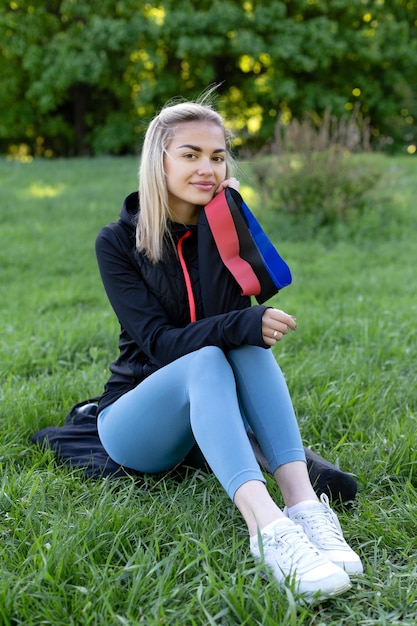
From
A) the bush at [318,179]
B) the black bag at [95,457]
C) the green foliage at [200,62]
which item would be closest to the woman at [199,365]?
the black bag at [95,457]

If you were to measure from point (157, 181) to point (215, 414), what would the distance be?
0.89 meters

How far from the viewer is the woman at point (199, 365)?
190cm

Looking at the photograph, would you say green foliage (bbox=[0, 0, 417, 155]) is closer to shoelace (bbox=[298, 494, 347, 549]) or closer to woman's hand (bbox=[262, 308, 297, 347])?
woman's hand (bbox=[262, 308, 297, 347])

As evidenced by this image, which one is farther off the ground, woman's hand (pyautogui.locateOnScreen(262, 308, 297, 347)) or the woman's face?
the woman's face

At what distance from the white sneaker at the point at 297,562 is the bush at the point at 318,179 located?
5.40 meters

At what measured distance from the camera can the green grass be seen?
1.71 m

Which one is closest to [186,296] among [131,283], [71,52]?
[131,283]

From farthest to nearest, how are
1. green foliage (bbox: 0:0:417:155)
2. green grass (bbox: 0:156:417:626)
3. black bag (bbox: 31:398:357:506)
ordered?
green foliage (bbox: 0:0:417:155), black bag (bbox: 31:398:357:506), green grass (bbox: 0:156:417:626)

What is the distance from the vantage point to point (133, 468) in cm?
237

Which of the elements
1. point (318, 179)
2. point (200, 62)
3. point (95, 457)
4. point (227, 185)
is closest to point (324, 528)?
point (95, 457)

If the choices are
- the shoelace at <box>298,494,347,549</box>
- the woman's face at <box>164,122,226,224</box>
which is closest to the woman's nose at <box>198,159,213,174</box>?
the woman's face at <box>164,122,226,224</box>

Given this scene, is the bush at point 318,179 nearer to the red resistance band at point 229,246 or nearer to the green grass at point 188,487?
the green grass at point 188,487

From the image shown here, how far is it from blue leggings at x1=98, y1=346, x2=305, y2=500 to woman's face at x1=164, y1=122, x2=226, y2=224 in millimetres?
630

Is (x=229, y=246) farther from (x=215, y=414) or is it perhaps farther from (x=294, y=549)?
(x=294, y=549)
